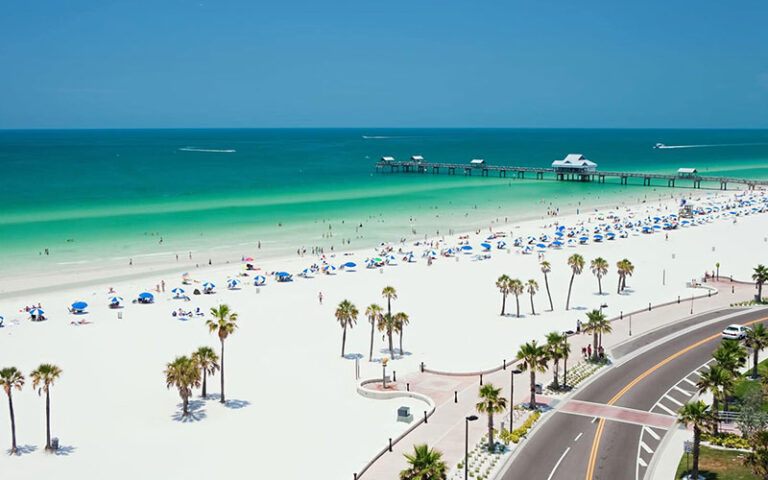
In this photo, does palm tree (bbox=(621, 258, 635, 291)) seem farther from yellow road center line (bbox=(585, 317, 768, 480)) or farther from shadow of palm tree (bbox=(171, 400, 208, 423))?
shadow of palm tree (bbox=(171, 400, 208, 423))

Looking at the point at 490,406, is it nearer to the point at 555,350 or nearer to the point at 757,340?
the point at 555,350

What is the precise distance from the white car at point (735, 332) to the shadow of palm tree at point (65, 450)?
37419 mm

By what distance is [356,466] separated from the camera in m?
28.4

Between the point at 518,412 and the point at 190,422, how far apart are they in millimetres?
16180

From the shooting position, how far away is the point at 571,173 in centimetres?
15750

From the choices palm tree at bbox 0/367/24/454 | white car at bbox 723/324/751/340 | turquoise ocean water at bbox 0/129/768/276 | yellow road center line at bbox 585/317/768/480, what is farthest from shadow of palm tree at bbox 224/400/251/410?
turquoise ocean water at bbox 0/129/768/276

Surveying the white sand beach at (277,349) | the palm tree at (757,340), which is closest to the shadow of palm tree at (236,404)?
the white sand beach at (277,349)

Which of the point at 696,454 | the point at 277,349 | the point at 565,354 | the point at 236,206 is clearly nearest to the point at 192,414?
the point at 277,349

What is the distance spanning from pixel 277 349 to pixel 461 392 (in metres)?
13.8

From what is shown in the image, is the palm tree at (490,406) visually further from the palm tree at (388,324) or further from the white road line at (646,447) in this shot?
the palm tree at (388,324)

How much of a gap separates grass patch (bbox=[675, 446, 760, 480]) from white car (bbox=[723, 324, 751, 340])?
14.8 m

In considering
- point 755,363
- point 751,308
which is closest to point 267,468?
point 755,363

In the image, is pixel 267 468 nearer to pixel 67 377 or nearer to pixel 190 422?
pixel 190 422

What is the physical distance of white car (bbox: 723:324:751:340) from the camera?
41.4 metres
